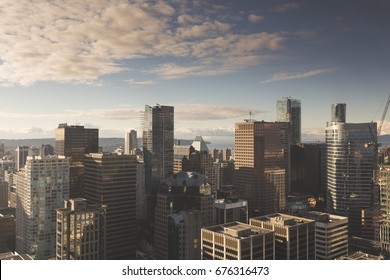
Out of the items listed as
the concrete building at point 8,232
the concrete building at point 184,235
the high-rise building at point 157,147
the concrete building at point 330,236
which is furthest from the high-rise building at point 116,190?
the concrete building at point 330,236

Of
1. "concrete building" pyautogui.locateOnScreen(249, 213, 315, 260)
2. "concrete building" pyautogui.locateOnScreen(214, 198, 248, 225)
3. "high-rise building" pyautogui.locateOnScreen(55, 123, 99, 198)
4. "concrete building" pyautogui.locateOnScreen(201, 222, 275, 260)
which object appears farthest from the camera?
"high-rise building" pyautogui.locateOnScreen(55, 123, 99, 198)

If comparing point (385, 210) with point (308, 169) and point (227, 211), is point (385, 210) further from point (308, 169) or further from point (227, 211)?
point (308, 169)

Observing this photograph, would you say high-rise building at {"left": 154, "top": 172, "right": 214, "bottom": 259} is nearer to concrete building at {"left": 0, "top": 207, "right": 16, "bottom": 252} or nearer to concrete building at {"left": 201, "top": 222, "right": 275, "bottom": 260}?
concrete building at {"left": 201, "top": 222, "right": 275, "bottom": 260}

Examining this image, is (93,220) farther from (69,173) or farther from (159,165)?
(159,165)

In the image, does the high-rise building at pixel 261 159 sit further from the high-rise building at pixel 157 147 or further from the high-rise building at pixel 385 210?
the high-rise building at pixel 385 210

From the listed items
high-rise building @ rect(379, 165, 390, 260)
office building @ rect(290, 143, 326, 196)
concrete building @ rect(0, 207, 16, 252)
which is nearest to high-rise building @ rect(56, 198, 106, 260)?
concrete building @ rect(0, 207, 16, 252)

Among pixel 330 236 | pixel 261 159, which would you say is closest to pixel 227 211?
pixel 330 236
